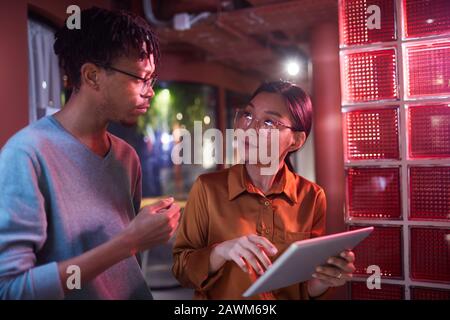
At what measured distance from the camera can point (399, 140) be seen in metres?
1.70

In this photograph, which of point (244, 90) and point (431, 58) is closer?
point (431, 58)

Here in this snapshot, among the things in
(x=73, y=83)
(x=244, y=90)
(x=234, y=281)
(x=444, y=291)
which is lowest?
(x=444, y=291)

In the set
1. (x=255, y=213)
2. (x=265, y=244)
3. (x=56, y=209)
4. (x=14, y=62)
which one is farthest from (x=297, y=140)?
(x=14, y=62)

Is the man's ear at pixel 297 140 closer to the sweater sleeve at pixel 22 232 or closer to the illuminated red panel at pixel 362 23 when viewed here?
the illuminated red panel at pixel 362 23

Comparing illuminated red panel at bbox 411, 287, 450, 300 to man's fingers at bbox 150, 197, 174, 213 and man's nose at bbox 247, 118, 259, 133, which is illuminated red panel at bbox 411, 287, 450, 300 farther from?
man's fingers at bbox 150, 197, 174, 213

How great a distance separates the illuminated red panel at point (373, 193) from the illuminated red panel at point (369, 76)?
30 centimetres

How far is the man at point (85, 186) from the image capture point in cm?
107

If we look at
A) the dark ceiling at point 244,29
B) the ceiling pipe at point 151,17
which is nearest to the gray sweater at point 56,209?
the dark ceiling at point 244,29

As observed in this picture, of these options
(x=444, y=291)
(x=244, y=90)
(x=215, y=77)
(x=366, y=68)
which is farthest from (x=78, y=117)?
(x=244, y=90)

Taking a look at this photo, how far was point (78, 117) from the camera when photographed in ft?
4.13

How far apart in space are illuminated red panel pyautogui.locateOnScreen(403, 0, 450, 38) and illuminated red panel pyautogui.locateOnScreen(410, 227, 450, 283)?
2.49 feet

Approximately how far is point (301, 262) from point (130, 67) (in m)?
0.74

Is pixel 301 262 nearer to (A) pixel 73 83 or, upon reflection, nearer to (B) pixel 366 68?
(A) pixel 73 83

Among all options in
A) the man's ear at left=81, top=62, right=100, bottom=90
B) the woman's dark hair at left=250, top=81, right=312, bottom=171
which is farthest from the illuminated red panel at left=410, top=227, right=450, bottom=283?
the man's ear at left=81, top=62, right=100, bottom=90
